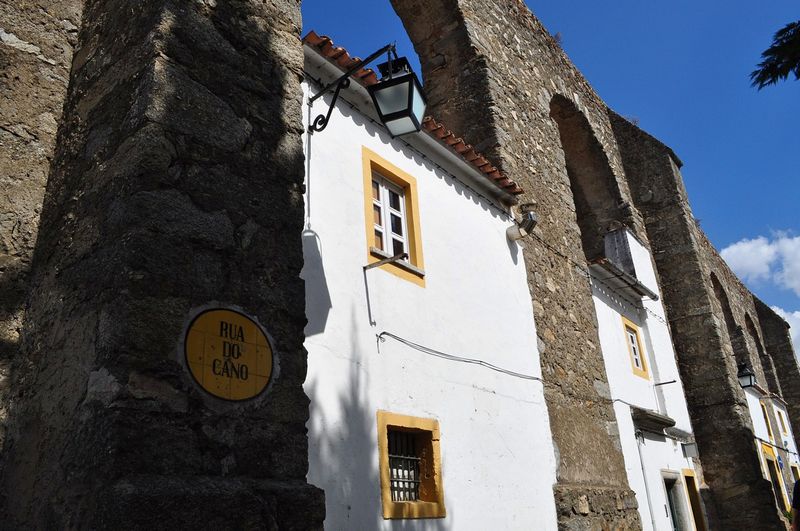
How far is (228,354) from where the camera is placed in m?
2.18

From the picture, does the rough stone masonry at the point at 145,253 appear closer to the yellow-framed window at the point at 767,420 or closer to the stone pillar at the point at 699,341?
the stone pillar at the point at 699,341

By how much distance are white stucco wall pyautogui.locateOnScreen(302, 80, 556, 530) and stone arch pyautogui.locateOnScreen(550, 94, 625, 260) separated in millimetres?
6221

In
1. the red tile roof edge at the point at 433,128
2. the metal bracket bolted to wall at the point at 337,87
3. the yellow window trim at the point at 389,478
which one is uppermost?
the red tile roof edge at the point at 433,128

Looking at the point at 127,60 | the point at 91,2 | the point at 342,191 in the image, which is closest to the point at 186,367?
the point at 127,60

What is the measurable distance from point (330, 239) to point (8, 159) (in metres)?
2.64

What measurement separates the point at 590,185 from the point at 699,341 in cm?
405

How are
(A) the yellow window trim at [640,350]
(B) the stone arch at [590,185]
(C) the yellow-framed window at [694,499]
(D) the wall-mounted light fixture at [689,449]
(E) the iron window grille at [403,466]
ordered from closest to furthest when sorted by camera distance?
1. (E) the iron window grille at [403,466]
2. (A) the yellow window trim at [640,350]
3. (C) the yellow-framed window at [694,499]
4. (D) the wall-mounted light fixture at [689,449]
5. (B) the stone arch at [590,185]

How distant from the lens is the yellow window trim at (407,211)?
18.2 feet

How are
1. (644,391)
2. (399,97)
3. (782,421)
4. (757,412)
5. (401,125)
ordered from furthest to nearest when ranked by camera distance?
(782,421)
(757,412)
(644,391)
(401,125)
(399,97)

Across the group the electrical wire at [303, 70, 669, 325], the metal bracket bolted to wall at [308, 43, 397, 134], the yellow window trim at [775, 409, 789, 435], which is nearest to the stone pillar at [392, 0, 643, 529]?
the electrical wire at [303, 70, 669, 325]

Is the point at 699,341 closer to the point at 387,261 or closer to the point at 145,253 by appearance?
the point at 387,261

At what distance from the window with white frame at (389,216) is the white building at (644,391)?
14.1 feet

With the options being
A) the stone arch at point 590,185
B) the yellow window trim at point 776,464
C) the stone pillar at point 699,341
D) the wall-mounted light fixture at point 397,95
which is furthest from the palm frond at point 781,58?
the yellow window trim at point 776,464

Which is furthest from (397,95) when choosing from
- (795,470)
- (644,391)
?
(795,470)
